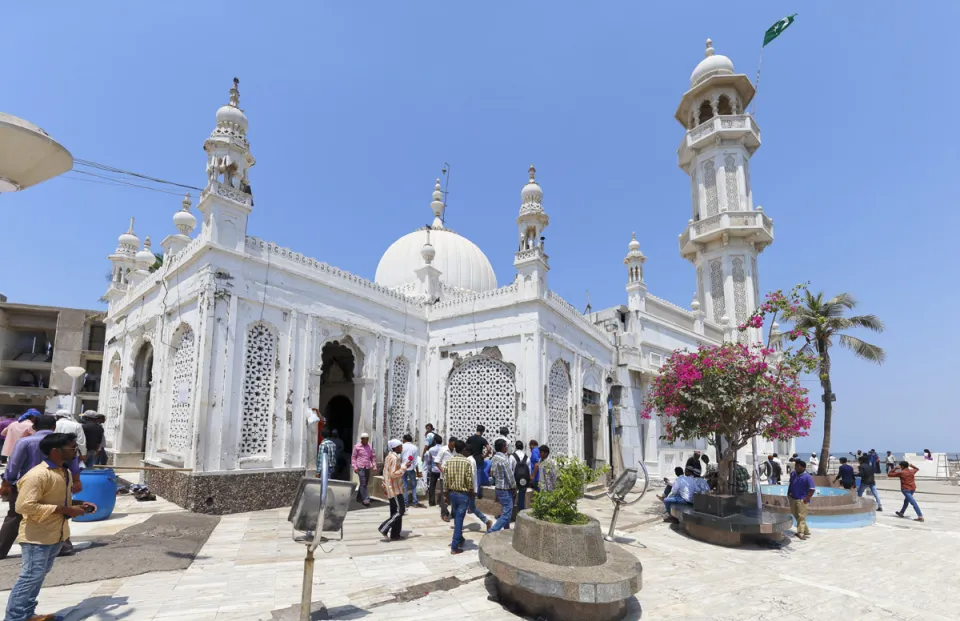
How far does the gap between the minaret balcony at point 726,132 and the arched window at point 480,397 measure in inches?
816

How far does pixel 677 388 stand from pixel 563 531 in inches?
268

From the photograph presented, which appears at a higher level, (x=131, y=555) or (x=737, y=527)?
(x=131, y=555)

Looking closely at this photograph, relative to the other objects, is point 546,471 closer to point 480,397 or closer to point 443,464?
point 443,464

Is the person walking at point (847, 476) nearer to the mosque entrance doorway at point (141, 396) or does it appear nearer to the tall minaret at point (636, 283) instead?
the tall minaret at point (636, 283)

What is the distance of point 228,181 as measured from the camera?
1087 cm

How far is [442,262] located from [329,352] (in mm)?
6109

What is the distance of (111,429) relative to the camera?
15.1 m

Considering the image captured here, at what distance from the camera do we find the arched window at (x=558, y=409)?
13570 mm

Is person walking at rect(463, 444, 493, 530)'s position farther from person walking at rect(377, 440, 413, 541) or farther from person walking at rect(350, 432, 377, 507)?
person walking at rect(350, 432, 377, 507)

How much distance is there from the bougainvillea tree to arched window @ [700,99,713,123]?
72.8ft

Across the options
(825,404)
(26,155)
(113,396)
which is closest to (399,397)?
(113,396)

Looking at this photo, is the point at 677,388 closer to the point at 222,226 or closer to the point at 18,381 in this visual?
the point at 222,226

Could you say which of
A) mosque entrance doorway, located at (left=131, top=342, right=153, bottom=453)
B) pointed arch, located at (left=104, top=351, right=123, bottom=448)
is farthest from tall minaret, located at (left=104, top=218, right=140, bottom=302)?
mosque entrance doorway, located at (left=131, top=342, right=153, bottom=453)

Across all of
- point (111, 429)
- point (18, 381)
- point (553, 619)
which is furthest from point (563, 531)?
point (18, 381)
